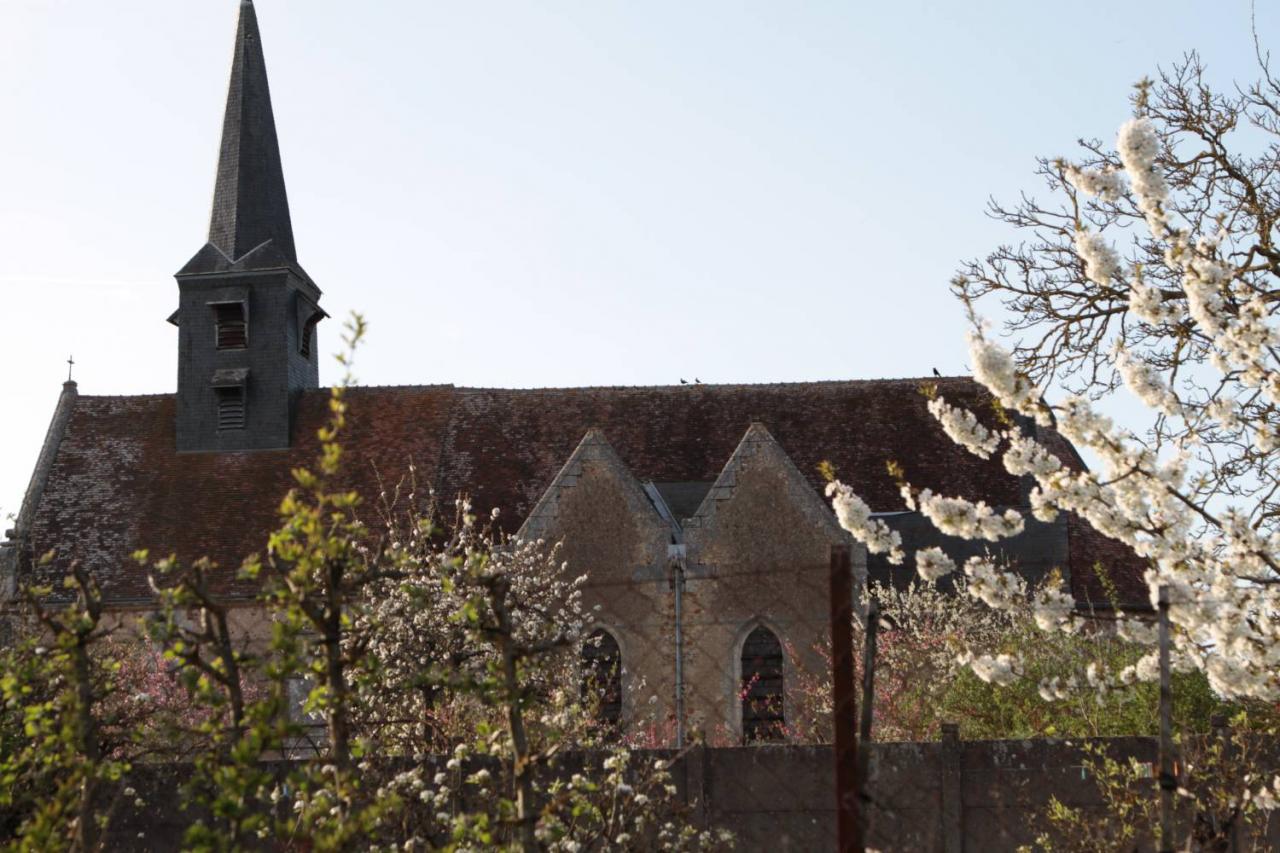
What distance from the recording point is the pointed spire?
1255 inches

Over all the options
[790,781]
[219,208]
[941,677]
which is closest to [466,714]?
[790,781]

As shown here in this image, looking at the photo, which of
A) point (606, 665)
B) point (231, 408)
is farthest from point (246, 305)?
point (606, 665)

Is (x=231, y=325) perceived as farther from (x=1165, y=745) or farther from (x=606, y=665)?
(x=1165, y=745)

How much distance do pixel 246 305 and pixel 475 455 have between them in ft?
19.1

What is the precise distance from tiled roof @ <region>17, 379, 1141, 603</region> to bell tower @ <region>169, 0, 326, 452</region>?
542 mm

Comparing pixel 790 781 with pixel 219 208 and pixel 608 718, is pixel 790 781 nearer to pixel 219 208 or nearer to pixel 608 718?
pixel 608 718

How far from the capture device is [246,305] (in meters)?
31.1

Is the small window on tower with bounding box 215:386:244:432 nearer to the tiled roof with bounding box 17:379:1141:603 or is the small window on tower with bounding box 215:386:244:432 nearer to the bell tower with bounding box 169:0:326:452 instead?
the bell tower with bounding box 169:0:326:452

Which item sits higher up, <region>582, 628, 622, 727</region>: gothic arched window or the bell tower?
the bell tower

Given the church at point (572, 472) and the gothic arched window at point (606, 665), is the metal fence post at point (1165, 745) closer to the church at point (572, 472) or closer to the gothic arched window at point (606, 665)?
the church at point (572, 472)

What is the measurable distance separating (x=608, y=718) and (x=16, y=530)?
1108 centimetres

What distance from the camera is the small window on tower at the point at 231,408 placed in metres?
30.4

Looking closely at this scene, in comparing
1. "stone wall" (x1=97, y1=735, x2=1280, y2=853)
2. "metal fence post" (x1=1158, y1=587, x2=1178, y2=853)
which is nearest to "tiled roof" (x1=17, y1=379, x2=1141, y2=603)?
"stone wall" (x1=97, y1=735, x2=1280, y2=853)

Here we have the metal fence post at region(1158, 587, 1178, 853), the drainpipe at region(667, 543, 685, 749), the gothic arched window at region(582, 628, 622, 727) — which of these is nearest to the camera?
the metal fence post at region(1158, 587, 1178, 853)
